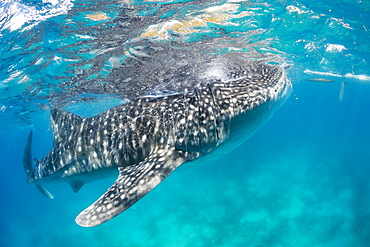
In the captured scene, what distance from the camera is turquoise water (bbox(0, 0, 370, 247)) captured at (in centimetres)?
720

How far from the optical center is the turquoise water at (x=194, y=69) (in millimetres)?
7196

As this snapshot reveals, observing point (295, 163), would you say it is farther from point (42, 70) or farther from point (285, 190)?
point (42, 70)

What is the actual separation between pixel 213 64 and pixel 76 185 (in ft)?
24.3

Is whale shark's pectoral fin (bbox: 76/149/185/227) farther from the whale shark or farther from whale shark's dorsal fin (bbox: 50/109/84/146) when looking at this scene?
whale shark's dorsal fin (bbox: 50/109/84/146)

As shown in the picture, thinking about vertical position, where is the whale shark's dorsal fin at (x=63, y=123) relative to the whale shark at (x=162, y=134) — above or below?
below

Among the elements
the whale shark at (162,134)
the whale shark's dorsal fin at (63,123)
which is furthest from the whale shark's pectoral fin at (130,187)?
the whale shark's dorsal fin at (63,123)

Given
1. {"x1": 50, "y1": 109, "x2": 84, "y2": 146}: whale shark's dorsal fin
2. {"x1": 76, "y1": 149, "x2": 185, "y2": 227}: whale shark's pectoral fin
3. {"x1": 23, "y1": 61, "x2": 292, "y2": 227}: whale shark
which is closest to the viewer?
{"x1": 76, "y1": 149, "x2": 185, "y2": 227}: whale shark's pectoral fin

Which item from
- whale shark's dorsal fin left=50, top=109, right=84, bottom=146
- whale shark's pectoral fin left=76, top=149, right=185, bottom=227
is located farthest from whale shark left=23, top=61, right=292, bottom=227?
whale shark's dorsal fin left=50, top=109, right=84, bottom=146

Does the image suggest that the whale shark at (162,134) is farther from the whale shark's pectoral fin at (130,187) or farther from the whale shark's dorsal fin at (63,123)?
the whale shark's dorsal fin at (63,123)

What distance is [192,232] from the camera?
1630 centimetres

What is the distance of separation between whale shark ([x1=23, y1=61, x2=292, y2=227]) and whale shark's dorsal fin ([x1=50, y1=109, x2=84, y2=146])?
17.5 inches

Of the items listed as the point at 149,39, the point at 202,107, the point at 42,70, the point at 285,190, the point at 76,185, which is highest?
the point at 149,39

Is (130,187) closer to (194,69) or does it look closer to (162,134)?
(162,134)

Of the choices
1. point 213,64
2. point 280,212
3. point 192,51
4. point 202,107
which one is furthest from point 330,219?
point 202,107
